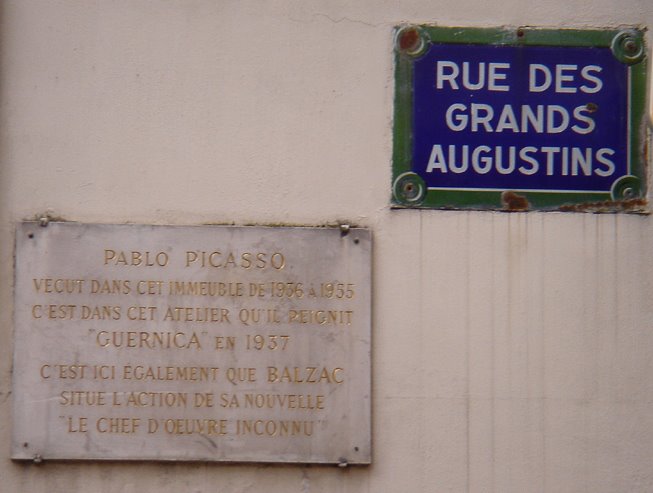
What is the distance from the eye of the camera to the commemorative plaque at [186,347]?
17.3 feet

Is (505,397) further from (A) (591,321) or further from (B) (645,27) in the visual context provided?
(B) (645,27)

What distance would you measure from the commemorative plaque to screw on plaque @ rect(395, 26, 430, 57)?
41.2 inches

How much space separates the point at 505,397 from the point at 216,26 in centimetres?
220

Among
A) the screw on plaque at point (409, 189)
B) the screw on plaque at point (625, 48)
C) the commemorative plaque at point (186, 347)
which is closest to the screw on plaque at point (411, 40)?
the screw on plaque at point (409, 189)

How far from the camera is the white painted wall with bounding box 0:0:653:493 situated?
538 centimetres

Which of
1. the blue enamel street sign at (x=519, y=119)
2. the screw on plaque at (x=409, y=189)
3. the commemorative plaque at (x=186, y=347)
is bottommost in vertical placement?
the commemorative plaque at (x=186, y=347)

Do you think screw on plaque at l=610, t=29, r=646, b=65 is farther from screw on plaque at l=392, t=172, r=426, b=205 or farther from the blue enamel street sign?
screw on plaque at l=392, t=172, r=426, b=205

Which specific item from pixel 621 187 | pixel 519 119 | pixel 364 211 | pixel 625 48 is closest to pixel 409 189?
pixel 364 211

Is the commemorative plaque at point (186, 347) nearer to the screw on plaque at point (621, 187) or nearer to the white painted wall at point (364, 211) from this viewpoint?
the white painted wall at point (364, 211)

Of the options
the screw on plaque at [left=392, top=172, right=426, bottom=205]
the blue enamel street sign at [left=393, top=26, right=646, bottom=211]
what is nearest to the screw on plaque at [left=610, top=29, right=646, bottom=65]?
the blue enamel street sign at [left=393, top=26, right=646, bottom=211]

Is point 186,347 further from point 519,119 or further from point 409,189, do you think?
point 519,119

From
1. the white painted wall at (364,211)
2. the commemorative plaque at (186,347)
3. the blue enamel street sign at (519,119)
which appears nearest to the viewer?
the commemorative plaque at (186,347)

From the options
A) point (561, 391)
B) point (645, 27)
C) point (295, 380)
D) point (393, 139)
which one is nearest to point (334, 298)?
point (295, 380)

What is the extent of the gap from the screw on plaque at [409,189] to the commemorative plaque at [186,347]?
15.2 inches
